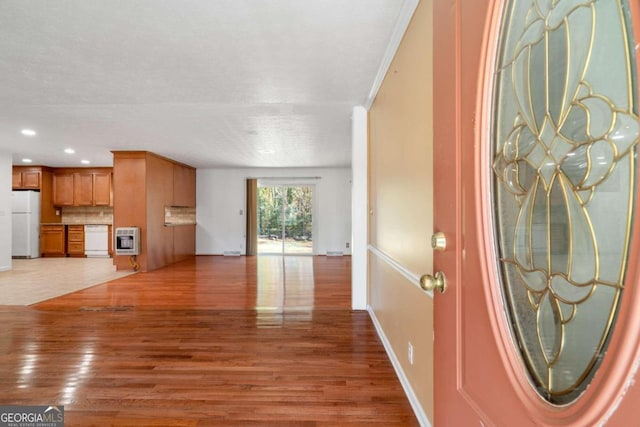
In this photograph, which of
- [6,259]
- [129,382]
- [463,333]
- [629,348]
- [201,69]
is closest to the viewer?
[629,348]

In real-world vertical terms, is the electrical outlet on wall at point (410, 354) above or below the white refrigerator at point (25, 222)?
below

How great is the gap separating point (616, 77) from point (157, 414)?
2406mm

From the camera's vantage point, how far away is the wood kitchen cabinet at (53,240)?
8266 mm

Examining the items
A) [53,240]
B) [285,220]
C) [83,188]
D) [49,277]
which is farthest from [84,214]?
[285,220]

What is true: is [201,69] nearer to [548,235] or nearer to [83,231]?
[548,235]

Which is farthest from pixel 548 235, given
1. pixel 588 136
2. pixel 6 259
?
pixel 6 259

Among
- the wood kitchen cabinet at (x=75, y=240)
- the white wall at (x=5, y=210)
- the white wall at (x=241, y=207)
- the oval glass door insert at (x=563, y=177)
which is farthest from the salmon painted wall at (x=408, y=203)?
the wood kitchen cabinet at (x=75, y=240)

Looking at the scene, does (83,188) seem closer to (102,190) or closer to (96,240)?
(102,190)

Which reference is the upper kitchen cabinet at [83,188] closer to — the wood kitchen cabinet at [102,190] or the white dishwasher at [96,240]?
the wood kitchen cabinet at [102,190]

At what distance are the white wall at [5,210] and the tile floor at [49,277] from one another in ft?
0.92

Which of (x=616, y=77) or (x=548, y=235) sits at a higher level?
(x=616, y=77)

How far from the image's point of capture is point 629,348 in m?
0.40

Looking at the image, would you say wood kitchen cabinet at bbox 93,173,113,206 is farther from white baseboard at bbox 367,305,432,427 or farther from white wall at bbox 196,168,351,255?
white baseboard at bbox 367,305,432,427

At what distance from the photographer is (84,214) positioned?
8.83 metres
